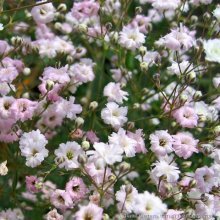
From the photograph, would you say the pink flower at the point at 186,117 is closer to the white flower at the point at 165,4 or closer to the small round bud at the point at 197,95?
the small round bud at the point at 197,95

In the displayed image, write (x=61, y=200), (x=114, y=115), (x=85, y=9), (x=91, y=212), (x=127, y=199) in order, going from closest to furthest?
(x=91, y=212) < (x=127, y=199) < (x=61, y=200) < (x=114, y=115) < (x=85, y=9)

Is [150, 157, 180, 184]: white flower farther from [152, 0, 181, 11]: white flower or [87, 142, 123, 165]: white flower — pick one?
[152, 0, 181, 11]: white flower

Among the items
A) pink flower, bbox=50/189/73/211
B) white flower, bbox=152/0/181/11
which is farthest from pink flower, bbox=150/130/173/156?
white flower, bbox=152/0/181/11

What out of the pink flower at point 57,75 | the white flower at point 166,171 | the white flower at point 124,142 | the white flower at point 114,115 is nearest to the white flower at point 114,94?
the white flower at point 114,115

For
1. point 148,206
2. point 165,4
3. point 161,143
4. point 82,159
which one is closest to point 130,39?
point 165,4

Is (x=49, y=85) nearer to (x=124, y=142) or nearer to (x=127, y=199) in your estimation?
(x=124, y=142)

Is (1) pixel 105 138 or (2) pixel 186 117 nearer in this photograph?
(2) pixel 186 117
